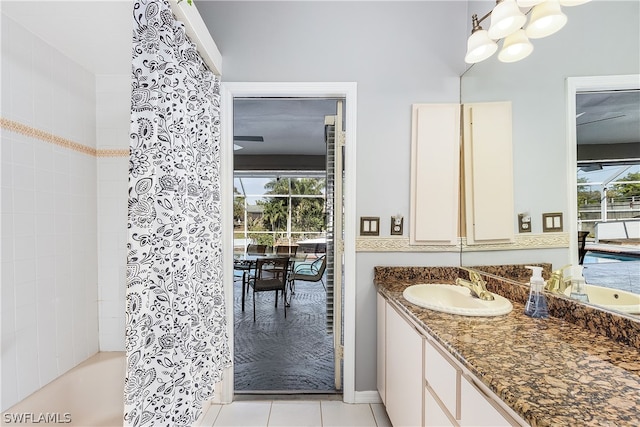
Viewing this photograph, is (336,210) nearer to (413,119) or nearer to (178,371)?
(413,119)

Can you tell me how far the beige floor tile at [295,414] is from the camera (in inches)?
73.8

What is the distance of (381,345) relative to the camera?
1956 mm

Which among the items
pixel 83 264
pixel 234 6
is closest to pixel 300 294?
pixel 83 264

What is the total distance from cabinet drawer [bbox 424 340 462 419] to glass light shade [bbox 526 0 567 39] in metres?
1.42

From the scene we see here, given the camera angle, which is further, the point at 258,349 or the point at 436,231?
the point at 258,349

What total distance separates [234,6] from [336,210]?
1524 millimetres

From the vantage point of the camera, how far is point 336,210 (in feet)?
7.31

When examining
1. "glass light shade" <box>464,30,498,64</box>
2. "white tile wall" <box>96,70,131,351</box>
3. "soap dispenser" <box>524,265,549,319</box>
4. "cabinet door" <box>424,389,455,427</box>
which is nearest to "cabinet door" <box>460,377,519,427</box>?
"cabinet door" <box>424,389,455,427</box>

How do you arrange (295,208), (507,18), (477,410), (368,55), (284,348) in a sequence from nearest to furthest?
1. (477,410)
2. (507,18)
3. (368,55)
4. (284,348)
5. (295,208)

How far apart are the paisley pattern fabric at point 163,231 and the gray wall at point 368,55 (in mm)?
662

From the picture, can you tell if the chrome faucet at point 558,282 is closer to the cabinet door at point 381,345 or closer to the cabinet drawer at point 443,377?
the cabinet drawer at point 443,377

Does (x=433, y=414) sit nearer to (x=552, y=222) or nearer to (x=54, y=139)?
(x=552, y=222)

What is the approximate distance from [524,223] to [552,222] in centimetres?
20

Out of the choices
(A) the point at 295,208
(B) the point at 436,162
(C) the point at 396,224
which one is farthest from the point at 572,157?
(A) the point at 295,208
